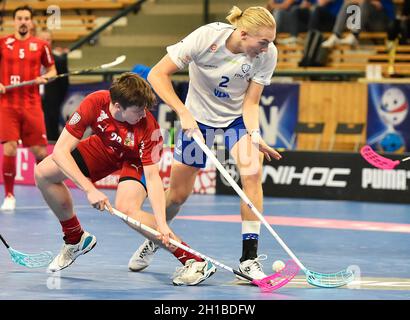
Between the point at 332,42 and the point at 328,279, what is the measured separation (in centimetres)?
913

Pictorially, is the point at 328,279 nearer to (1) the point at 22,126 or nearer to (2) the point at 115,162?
(2) the point at 115,162

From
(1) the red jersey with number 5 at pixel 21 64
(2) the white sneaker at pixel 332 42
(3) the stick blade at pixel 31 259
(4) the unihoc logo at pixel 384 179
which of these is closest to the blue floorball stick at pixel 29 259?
(3) the stick blade at pixel 31 259

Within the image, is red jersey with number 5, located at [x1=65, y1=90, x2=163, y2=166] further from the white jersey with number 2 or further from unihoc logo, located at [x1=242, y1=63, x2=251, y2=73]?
unihoc logo, located at [x1=242, y1=63, x2=251, y2=73]

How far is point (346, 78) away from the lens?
47.6ft

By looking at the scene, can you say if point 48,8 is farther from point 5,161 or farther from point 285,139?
point 5,161

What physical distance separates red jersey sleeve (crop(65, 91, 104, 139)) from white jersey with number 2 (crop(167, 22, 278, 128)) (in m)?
0.54

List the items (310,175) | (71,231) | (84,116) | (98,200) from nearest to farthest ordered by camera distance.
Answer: (98,200) < (84,116) < (71,231) < (310,175)

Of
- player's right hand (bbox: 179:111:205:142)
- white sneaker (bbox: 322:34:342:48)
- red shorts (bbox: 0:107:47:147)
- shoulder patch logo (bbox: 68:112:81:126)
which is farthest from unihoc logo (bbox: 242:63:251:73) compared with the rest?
white sneaker (bbox: 322:34:342:48)

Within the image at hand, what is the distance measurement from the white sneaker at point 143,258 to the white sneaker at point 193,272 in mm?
447

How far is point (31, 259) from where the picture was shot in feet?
22.3

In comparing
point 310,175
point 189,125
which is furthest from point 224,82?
point 310,175

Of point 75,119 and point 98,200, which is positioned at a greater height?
point 75,119
